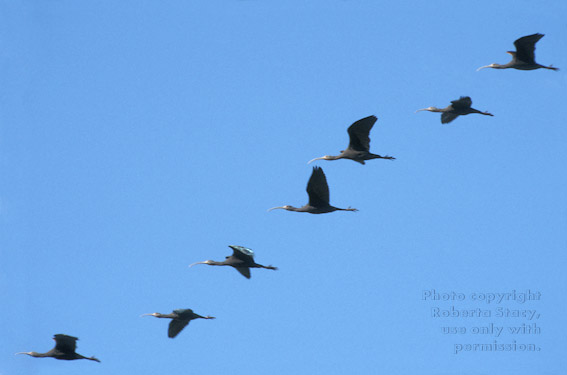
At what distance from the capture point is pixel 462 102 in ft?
108

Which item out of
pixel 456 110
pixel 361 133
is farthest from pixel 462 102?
pixel 361 133

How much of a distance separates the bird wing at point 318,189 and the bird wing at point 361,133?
171cm

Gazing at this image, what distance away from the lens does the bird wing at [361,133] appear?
2986 cm

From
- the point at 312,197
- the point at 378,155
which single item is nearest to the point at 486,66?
the point at 378,155

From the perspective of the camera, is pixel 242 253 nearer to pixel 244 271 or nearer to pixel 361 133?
pixel 244 271

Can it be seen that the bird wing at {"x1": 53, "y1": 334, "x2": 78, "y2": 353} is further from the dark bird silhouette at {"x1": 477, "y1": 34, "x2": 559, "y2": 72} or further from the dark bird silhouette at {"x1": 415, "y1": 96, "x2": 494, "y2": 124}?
the dark bird silhouette at {"x1": 477, "y1": 34, "x2": 559, "y2": 72}

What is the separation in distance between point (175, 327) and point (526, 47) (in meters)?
15.0

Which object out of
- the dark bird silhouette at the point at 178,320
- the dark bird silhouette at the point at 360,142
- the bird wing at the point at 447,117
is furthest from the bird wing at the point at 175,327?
the bird wing at the point at 447,117

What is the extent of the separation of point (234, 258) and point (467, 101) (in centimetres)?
938

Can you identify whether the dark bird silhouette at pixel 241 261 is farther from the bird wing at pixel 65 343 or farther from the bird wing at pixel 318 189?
the bird wing at pixel 65 343

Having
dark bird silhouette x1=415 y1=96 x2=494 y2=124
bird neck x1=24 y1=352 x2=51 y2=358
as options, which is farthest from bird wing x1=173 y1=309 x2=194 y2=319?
dark bird silhouette x1=415 y1=96 x2=494 y2=124

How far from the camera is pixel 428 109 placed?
34969 millimetres

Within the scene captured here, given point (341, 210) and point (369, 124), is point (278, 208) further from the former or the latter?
point (369, 124)

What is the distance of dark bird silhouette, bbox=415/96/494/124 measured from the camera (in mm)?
32719
